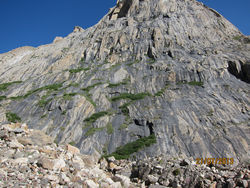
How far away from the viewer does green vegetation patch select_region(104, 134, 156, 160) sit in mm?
20531

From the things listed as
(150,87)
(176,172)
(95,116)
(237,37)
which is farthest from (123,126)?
(237,37)

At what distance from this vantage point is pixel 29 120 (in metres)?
27.8

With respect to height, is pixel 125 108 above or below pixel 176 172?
above

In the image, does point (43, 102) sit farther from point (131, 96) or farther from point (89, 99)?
point (131, 96)

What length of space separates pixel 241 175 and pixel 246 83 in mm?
22814

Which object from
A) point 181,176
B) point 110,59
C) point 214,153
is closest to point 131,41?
point 110,59

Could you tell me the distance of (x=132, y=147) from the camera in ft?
70.0

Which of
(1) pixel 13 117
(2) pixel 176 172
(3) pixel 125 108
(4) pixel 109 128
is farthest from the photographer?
(1) pixel 13 117

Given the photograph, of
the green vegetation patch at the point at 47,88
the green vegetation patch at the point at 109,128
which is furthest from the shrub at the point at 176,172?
the green vegetation patch at the point at 47,88

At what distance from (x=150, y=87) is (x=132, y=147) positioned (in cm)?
1293

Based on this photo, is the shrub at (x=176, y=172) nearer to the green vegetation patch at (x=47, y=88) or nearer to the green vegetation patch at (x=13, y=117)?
the green vegetation patch at (x=13, y=117)

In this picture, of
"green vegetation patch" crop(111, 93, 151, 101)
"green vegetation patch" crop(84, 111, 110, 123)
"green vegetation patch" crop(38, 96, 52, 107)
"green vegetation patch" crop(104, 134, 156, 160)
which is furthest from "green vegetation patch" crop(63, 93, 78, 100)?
"green vegetation patch" crop(104, 134, 156, 160)

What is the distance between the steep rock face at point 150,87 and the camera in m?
22.4

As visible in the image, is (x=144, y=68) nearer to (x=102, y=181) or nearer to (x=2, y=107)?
(x=2, y=107)
